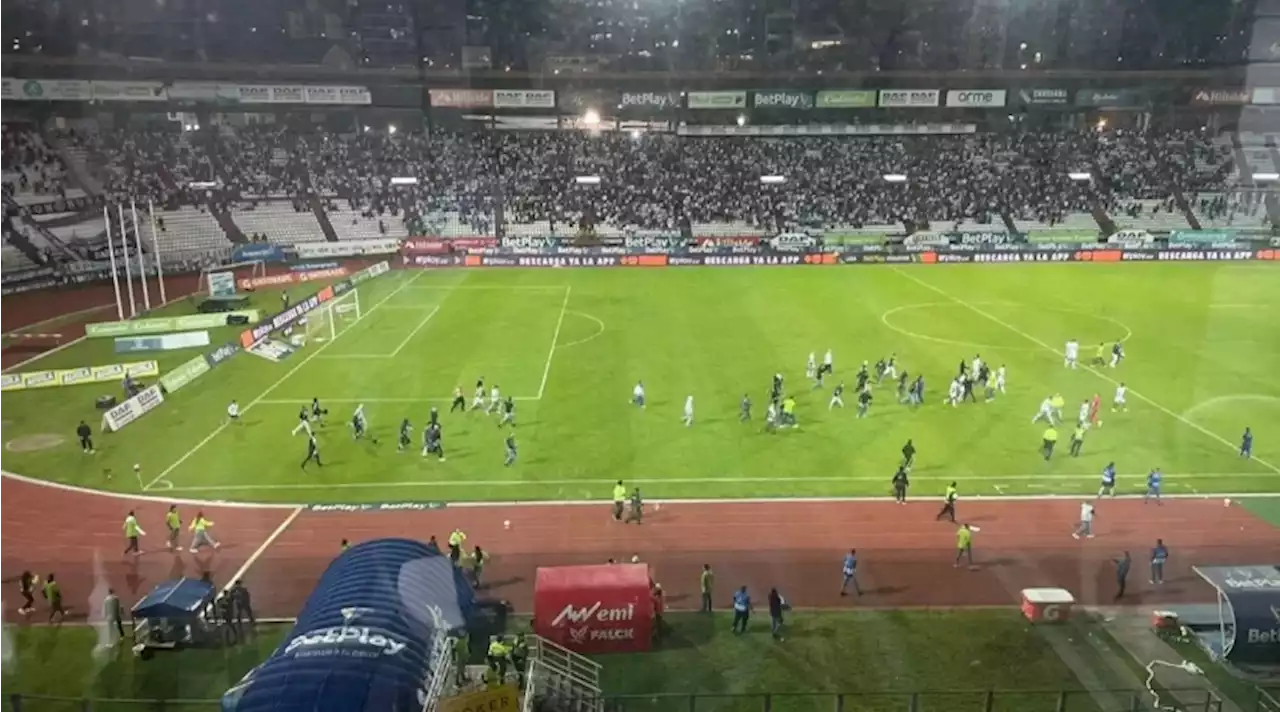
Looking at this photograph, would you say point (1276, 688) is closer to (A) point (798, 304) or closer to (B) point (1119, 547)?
(B) point (1119, 547)

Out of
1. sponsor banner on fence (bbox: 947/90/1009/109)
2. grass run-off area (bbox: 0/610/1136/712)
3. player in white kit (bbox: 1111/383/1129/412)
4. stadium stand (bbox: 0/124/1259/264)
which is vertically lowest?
grass run-off area (bbox: 0/610/1136/712)

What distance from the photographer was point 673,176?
39188mm

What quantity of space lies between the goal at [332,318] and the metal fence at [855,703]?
16191mm

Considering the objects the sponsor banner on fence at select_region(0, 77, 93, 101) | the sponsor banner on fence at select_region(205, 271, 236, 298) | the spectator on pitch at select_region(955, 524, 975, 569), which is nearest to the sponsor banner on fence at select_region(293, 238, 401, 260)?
the sponsor banner on fence at select_region(205, 271, 236, 298)

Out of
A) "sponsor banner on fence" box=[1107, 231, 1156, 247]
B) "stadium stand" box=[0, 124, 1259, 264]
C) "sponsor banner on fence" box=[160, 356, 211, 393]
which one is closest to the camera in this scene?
"sponsor banner on fence" box=[160, 356, 211, 393]

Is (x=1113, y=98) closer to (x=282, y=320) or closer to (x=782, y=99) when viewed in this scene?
(x=782, y=99)

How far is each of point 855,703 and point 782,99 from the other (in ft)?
88.2

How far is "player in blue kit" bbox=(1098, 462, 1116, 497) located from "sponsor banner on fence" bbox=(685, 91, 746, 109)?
20.6m

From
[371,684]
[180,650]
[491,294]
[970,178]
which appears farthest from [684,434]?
[970,178]

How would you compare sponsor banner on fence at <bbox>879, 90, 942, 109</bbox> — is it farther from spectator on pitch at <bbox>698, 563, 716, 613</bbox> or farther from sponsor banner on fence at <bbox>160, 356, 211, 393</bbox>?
spectator on pitch at <bbox>698, 563, 716, 613</bbox>

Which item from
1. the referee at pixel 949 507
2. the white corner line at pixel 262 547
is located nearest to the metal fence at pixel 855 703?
the white corner line at pixel 262 547

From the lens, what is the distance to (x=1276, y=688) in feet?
30.2

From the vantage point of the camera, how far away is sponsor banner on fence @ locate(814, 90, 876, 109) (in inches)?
1190

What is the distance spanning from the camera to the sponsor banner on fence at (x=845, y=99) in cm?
3022
